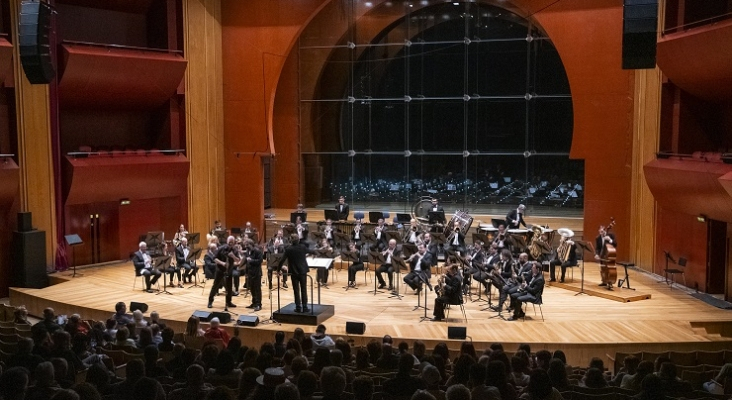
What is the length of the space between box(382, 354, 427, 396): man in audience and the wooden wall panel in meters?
12.9

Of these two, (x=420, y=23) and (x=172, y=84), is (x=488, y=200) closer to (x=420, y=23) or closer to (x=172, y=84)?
(x=420, y=23)

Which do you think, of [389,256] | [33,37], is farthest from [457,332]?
[33,37]

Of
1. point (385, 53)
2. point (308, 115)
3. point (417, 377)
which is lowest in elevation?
point (417, 377)

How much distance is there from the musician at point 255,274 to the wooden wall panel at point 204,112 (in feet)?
19.0

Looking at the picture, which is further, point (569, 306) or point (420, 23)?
point (420, 23)

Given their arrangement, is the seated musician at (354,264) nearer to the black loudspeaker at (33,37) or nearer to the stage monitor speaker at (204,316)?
the stage monitor speaker at (204,316)

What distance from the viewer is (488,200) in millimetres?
19875

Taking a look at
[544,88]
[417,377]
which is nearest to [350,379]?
[417,377]

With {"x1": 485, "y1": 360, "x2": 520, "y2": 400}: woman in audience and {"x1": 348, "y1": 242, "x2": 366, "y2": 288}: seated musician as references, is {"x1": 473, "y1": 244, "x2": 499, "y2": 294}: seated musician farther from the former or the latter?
{"x1": 485, "y1": 360, "x2": 520, "y2": 400}: woman in audience

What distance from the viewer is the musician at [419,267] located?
12383 millimetres

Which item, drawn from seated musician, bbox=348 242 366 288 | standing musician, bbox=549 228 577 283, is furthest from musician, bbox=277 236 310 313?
standing musician, bbox=549 228 577 283

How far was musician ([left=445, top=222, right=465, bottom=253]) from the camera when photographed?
561 inches

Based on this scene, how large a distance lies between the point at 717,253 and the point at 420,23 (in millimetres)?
9818

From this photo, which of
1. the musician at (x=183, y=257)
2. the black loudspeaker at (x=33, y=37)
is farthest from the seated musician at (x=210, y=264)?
the black loudspeaker at (x=33, y=37)
